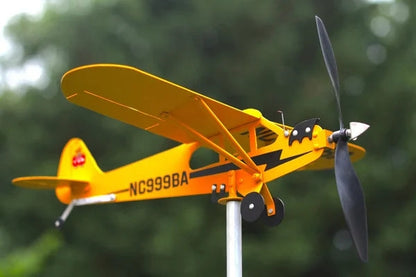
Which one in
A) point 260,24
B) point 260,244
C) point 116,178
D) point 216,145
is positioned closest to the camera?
point 216,145

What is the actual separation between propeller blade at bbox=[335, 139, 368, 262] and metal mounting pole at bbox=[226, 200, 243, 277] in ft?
1.91

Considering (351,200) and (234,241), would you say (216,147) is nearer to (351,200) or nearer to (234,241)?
(234,241)

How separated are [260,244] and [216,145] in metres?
4.64

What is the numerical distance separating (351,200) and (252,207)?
0.49 meters

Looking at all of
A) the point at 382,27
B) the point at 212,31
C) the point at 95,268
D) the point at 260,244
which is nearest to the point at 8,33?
the point at 212,31

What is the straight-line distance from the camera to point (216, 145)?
3.38m

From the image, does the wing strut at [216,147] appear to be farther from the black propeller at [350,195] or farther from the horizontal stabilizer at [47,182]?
the horizontal stabilizer at [47,182]

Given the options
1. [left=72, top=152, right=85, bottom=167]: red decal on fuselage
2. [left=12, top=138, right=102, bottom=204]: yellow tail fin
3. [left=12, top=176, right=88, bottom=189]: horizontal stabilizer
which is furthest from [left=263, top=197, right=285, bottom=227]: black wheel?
[left=72, top=152, right=85, bottom=167]: red decal on fuselage

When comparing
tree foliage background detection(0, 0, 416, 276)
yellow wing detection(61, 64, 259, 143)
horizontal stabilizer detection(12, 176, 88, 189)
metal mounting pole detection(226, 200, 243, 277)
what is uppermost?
tree foliage background detection(0, 0, 416, 276)

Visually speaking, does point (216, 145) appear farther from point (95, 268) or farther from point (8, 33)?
point (8, 33)

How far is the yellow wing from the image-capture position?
9.75ft

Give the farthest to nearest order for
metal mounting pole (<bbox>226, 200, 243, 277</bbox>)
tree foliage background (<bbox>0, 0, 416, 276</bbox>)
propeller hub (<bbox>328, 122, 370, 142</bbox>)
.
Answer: tree foliage background (<bbox>0, 0, 416, 276</bbox>) < metal mounting pole (<bbox>226, 200, 243, 277</bbox>) < propeller hub (<bbox>328, 122, 370, 142</bbox>)

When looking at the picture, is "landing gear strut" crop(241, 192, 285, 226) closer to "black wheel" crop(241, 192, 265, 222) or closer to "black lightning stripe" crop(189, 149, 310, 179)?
"black wheel" crop(241, 192, 265, 222)

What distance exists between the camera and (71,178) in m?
4.73
